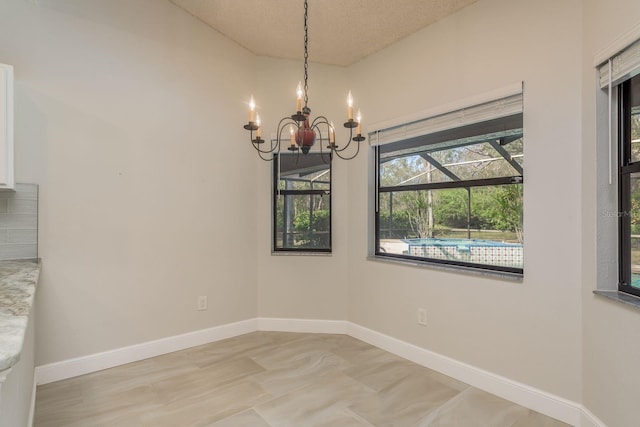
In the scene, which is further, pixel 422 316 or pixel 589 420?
pixel 422 316

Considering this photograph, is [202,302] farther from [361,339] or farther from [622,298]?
[622,298]

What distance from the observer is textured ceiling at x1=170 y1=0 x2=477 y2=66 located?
263 centimetres

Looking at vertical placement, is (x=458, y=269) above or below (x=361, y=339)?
above

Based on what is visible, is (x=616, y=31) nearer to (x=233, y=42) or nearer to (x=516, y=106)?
(x=516, y=106)

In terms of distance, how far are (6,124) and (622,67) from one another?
130 inches

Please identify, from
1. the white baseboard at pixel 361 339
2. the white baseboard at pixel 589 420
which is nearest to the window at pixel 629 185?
the white baseboard at pixel 589 420

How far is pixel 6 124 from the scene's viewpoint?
77.0 inches

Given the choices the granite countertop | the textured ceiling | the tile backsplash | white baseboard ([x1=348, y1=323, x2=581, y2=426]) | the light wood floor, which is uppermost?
the textured ceiling

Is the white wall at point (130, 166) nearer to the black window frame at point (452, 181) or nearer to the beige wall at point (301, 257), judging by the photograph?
the beige wall at point (301, 257)

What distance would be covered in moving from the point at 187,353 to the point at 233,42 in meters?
2.94

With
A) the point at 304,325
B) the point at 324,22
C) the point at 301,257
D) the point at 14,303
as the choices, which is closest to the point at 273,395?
the point at 304,325

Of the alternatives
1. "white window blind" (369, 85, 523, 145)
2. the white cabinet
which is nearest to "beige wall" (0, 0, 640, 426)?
"white window blind" (369, 85, 523, 145)

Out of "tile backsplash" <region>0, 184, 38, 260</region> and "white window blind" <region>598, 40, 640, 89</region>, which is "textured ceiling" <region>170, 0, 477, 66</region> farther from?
"tile backsplash" <region>0, 184, 38, 260</region>

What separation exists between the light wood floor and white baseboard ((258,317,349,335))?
0.51 m
